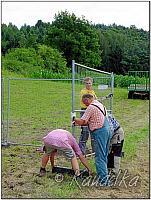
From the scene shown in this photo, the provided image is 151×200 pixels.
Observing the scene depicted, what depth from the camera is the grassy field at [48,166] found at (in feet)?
18.8

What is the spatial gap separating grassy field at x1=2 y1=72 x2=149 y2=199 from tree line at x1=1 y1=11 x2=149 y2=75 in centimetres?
2907

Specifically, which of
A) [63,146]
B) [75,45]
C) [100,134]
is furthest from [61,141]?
[75,45]

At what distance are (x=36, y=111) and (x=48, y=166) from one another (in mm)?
7778

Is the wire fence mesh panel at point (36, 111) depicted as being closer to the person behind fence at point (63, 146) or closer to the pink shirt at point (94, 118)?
the person behind fence at point (63, 146)

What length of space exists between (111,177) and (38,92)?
12.1m

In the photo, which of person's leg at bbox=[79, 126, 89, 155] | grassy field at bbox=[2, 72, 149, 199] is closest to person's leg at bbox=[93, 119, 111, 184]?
grassy field at bbox=[2, 72, 149, 199]

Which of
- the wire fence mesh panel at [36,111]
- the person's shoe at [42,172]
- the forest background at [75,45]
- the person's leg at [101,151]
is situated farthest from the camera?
the forest background at [75,45]

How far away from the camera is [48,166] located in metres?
7.08

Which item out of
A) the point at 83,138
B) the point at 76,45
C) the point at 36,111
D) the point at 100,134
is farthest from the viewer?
the point at 76,45

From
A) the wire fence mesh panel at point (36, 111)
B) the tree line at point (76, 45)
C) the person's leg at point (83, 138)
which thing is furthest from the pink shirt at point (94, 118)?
the tree line at point (76, 45)

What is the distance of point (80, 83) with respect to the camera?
8031mm

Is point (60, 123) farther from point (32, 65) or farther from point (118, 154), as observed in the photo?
point (32, 65)

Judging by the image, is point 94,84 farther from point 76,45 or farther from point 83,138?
point 76,45

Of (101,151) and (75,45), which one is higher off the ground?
(75,45)
